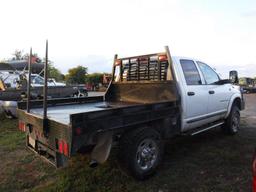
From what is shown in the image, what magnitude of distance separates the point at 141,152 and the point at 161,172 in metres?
0.64

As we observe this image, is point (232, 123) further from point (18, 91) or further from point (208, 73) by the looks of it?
point (18, 91)

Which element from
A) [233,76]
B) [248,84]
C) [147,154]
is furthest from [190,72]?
[248,84]

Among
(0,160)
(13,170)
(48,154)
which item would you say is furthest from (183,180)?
(0,160)

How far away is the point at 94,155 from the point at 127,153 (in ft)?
1.59

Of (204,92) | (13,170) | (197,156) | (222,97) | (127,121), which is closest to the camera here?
(127,121)

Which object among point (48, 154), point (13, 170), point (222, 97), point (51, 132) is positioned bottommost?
point (13, 170)

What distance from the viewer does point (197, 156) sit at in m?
5.26

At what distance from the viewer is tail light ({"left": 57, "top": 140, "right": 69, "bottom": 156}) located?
3.41m

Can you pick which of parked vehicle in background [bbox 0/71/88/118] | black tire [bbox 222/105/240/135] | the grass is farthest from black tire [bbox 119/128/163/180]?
parked vehicle in background [bbox 0/71/88/118]

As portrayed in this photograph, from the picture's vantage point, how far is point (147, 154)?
424cm

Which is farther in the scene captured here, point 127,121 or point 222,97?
point 222,97

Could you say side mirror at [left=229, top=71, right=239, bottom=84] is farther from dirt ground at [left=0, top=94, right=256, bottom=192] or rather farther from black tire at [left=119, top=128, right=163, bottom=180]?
black tire at [left=119, top=128, right=163, bottom=180]

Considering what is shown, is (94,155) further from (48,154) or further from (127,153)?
(48,154)

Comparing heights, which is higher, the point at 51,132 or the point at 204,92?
the point at 204,92
